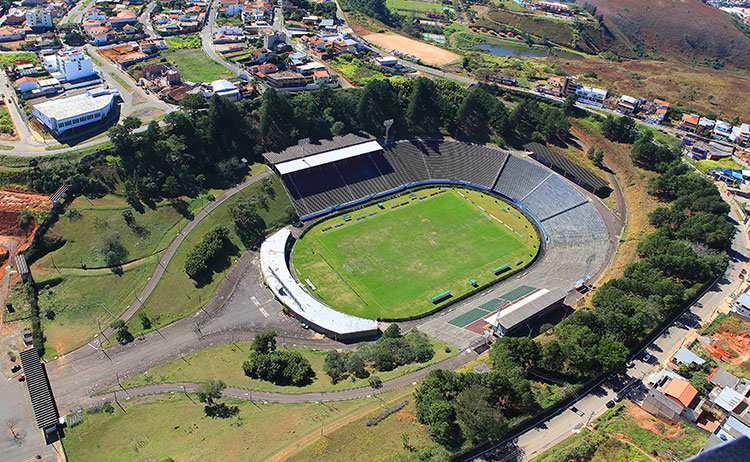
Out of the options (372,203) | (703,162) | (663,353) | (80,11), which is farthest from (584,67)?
(80,11)

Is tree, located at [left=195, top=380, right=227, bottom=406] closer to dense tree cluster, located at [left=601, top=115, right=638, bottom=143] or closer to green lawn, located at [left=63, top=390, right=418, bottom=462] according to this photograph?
green lawn, located at [left=63, top=390, right=418, bottom=462]

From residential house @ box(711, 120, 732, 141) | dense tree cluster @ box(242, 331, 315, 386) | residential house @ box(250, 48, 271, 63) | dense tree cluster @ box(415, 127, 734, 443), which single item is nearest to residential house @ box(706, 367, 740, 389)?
dense tree cluster @ box(415, 127, 734, 443)

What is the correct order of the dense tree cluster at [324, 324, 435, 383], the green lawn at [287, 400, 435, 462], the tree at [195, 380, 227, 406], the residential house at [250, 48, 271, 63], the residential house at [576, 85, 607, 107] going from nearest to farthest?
the green lawn at [287, 400, 435, 462] → the tree at [195, 380, 227, 406] → the dense tree cluster at [324, 324, 435, 383] → the residential house at [576, 85, 607, 107] → the residential house at [250, 48, 271, 63]

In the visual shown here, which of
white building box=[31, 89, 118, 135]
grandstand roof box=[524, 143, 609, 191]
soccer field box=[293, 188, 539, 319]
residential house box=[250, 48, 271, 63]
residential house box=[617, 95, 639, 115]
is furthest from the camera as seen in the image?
residential house box=[250, 48, 271, 63]

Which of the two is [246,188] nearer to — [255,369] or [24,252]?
[24,252]

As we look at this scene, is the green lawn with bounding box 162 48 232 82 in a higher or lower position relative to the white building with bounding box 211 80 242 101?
lower

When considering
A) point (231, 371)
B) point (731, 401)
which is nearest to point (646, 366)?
point (731, 401)
